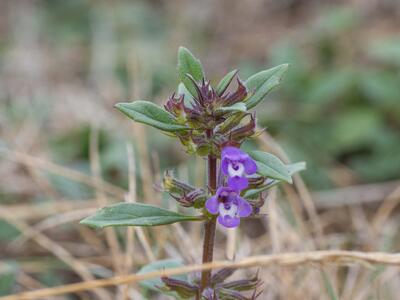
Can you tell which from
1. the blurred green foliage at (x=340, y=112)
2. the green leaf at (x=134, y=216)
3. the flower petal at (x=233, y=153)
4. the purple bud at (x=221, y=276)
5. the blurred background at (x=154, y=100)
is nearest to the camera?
the flower petal at (x=233, y=153)

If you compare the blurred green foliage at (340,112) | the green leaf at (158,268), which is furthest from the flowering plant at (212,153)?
the blurred green foliage at (340,112)

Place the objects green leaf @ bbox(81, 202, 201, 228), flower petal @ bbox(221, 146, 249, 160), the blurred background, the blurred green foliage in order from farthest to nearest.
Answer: the blurred green foliage
the blurred background
green leaf @ bbox(81, 202, 201, 228)
flower petal @ bbox(221, 146, 249, 160)

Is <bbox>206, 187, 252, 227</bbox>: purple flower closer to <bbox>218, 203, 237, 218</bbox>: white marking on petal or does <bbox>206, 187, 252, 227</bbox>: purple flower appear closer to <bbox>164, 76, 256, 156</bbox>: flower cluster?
<bbox>218, 203, 237, 218</bbox>: white marking on petal

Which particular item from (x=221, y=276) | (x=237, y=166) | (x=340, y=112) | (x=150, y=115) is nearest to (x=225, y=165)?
(x=237, y=166)

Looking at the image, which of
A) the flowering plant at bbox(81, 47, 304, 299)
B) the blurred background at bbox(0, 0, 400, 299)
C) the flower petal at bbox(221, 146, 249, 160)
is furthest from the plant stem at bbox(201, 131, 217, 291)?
the blurred background at bbox(0, 0, 400, 299)

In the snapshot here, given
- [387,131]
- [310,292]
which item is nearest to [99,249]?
[310,292]

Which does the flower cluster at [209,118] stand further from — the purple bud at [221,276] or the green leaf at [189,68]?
the purple bud at [221,276]

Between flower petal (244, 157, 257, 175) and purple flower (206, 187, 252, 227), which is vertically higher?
flower petal (244, 157, 257, 175)
